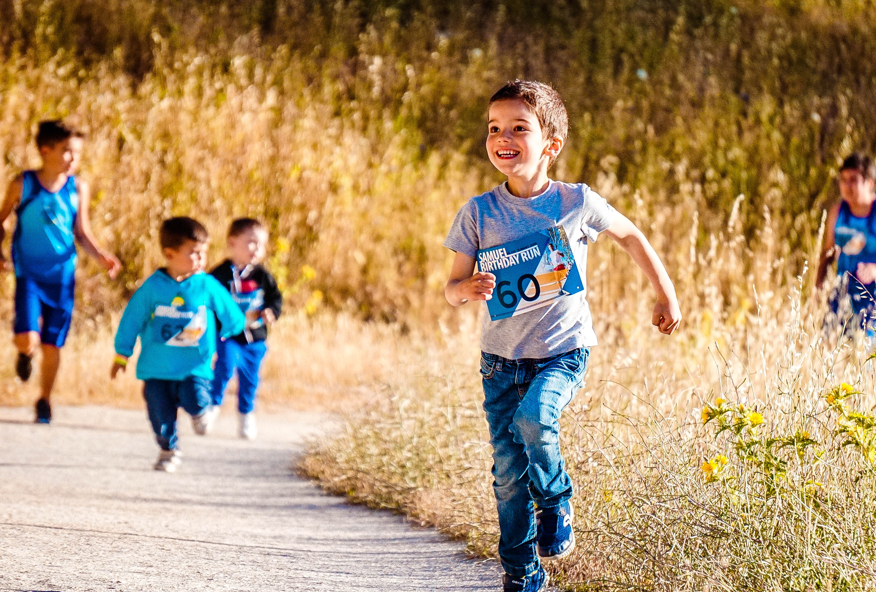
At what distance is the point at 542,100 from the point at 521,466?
1.20 metres

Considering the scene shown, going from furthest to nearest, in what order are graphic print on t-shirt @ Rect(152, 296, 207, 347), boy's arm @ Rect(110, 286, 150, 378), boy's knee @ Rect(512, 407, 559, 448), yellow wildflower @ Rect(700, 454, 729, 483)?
graphic print on t-shirt @ Rect(152, 296, 207, 347), boy's arm @ Rect(110, 286, 150, 378), boy's knee @ Rect(512, 407, 559, 448), yellow wildflower @ Rect(700, 454, 729, 483)

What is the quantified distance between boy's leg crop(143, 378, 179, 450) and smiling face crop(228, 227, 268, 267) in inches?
53.4

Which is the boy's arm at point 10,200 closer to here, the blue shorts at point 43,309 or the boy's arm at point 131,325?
the blue shorts at point 43,309

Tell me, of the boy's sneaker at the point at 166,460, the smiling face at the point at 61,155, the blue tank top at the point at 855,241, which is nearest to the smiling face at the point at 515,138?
the boy's sneaker at the point at 166,460

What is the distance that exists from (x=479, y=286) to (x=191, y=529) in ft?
6.40

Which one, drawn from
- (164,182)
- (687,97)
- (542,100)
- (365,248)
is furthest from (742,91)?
(542,100)

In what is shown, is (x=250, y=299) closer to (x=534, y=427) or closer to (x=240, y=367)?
(x=240, y=367)

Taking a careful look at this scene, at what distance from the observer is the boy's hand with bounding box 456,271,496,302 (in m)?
3.28

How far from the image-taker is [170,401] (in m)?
6.00

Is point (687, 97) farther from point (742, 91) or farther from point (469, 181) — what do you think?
point (469, 181)

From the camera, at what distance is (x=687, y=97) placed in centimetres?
1386

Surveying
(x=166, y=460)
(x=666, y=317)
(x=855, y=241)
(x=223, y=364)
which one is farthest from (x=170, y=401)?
(x=855, y=241)

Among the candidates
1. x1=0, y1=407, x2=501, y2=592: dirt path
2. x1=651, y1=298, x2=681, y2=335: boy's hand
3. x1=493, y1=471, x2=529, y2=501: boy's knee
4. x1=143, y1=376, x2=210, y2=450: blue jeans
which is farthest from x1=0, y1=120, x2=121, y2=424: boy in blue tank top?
x1=651, y1=298, x2=681, y2=335: boy's hand

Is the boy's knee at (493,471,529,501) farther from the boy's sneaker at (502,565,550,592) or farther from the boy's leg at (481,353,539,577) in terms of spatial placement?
the boy's sneaker at (502,565,550,592)
